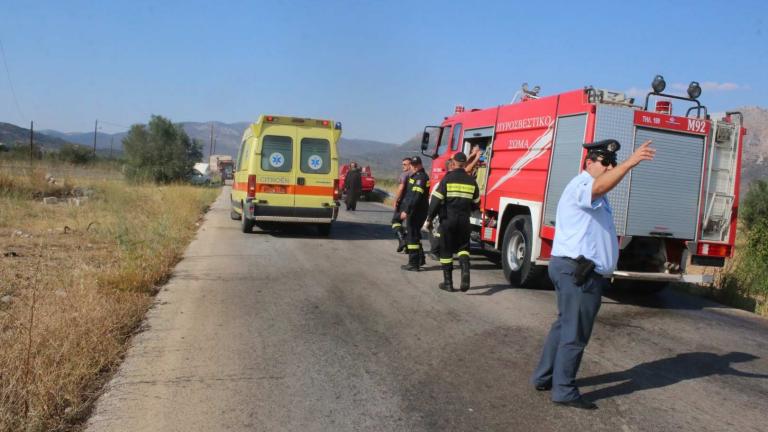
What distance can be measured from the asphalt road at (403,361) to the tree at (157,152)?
36359mm

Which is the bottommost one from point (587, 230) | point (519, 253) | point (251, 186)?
point (519, 253)

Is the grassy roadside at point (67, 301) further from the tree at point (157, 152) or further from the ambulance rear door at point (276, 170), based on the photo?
the tree at point (157, 152)

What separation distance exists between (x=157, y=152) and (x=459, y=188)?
3987 cm

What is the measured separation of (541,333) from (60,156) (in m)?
62.6

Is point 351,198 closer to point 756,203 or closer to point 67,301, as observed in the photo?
point 67,301

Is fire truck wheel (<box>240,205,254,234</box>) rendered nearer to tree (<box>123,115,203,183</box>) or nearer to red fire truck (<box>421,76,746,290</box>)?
red fire truck (<box>421,76,746,290</box>)

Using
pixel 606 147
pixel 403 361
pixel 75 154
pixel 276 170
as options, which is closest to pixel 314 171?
pixel 276 170

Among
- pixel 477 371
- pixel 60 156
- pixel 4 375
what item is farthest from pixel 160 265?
pixel 60 156

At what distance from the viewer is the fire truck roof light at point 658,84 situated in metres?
8.13

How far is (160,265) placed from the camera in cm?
850

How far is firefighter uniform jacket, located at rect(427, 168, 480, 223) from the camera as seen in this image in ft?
27.3

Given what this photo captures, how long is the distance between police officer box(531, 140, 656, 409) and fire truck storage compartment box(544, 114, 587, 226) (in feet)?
12.0

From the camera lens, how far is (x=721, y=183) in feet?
27.4

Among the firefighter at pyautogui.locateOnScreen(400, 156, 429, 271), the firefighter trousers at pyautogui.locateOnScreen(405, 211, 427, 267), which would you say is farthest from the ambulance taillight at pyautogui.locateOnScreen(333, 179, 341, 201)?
the firefighter trousers at pyautogui.locateOnScreen(405, 211, 427, 267)
